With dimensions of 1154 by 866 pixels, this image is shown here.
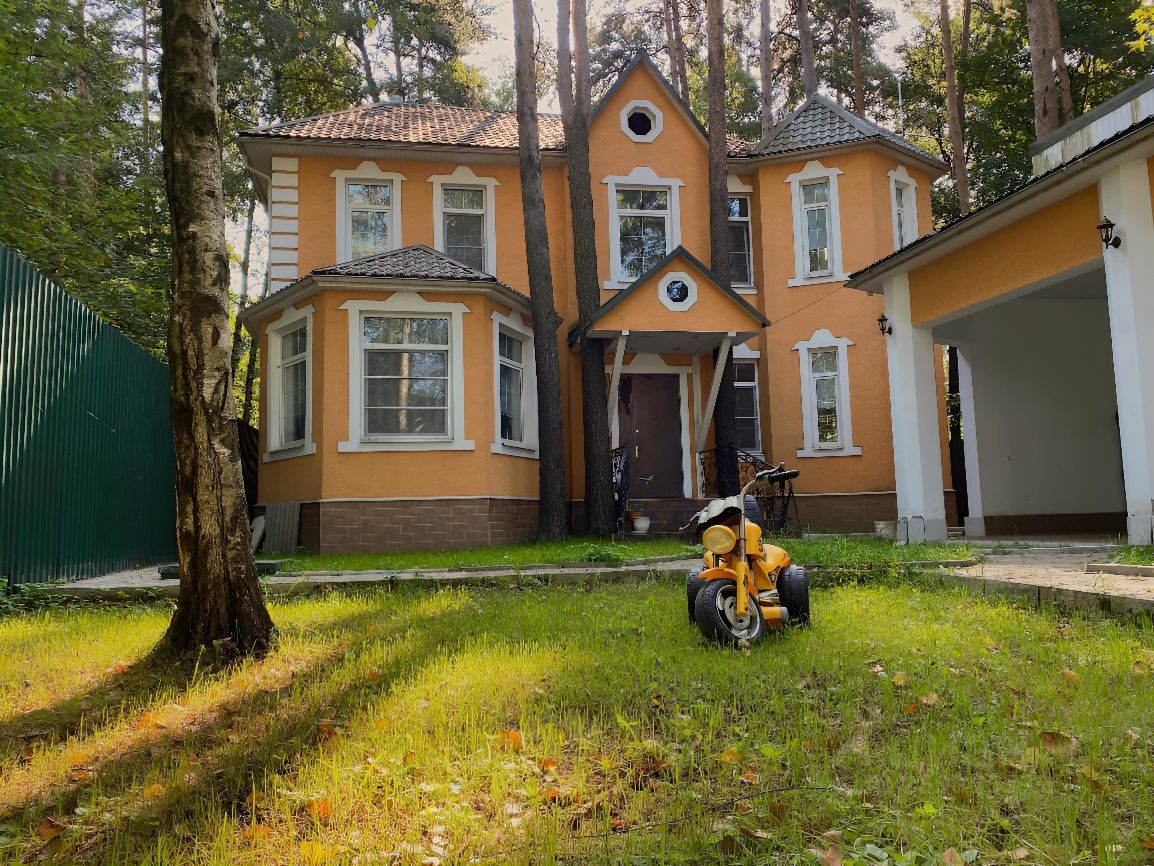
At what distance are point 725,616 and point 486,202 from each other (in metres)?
12.5

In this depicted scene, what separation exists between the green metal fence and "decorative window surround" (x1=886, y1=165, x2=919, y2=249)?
42.6 feet

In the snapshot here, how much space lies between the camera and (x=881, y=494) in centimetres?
1538

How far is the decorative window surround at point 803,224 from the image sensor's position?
16094 mm

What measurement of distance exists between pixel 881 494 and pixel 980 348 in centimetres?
329

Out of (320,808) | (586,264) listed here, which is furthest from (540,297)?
(320,808)

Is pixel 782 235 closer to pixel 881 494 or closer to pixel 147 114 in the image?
pixel 881 494

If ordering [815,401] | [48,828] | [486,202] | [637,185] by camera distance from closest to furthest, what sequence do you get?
[48,828]
[486,202]
[815,401]
[637,185]

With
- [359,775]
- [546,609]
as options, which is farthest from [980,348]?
[359,775]

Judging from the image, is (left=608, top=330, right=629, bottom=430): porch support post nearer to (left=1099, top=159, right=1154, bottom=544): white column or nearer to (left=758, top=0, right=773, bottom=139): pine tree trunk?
(left=1099, top=159, right=1154, bottom=544): white column

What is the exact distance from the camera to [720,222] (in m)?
15.9

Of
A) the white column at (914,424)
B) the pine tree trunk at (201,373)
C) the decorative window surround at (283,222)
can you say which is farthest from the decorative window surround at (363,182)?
the pine tree trunk at (201,373)

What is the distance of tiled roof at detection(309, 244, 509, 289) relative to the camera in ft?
41.5

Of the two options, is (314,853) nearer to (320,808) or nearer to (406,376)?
(320,808)

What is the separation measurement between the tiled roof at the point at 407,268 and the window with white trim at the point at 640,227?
11.9 ft
